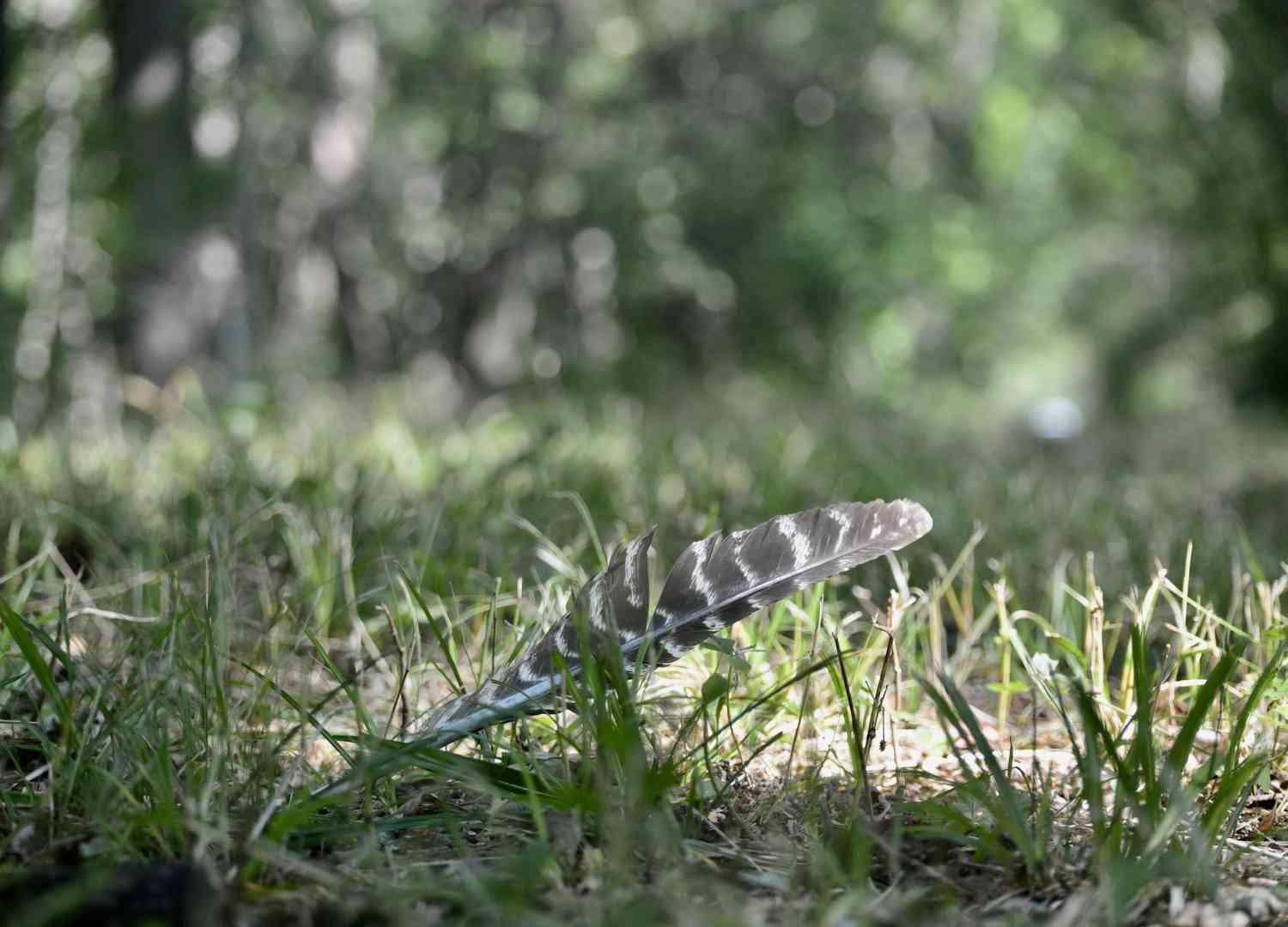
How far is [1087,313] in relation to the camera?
773 inches

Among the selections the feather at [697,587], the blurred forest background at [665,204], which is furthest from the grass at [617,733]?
the blurred forest background at [665,204]

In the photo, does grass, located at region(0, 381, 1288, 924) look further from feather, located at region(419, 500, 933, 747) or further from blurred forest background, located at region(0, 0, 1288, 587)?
blurred forest background, located at region(0, 0, 1288, 587)

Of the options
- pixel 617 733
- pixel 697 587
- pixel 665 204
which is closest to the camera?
pixel 617 733

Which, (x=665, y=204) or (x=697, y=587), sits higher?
(x=665, y=204)

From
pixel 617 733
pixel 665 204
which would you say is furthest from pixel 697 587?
pixel 665 204

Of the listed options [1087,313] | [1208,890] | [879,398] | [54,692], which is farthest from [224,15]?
[1087,313]

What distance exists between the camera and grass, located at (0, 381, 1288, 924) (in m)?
→ 1.15

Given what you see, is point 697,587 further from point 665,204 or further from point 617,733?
point 665,204

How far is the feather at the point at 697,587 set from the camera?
1.43m

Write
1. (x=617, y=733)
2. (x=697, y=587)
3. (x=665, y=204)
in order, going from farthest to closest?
(x=665, y=204)
(x=697, y=587)
(x=617, y=733)

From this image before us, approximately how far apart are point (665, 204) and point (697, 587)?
355 inches

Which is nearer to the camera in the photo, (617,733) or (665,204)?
(617,733)

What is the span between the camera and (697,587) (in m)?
1.48

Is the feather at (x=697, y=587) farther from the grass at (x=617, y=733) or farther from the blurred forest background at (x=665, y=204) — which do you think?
the blurred forest background at (x=665, y=204)
